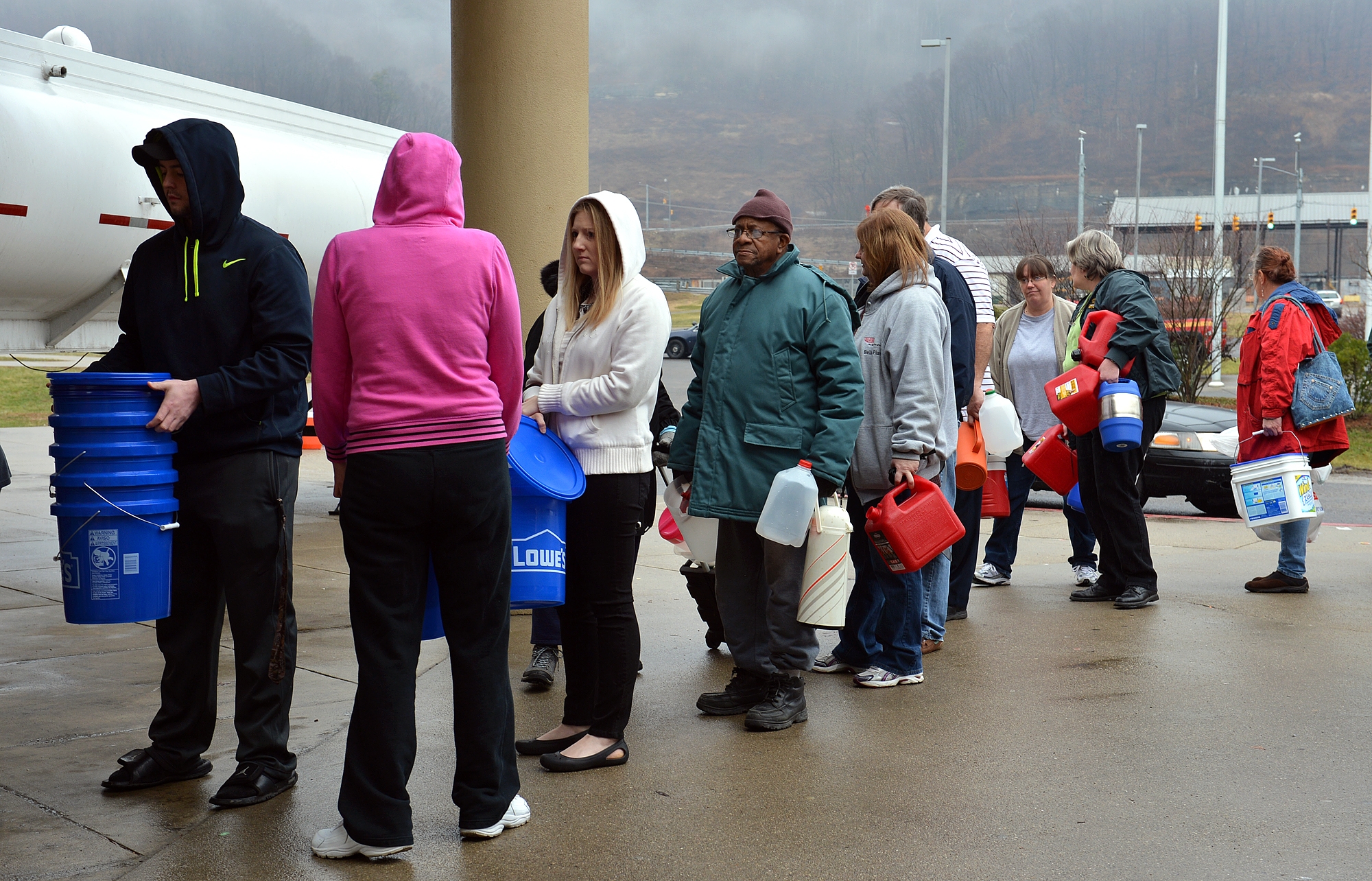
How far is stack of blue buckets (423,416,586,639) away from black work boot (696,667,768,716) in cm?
105

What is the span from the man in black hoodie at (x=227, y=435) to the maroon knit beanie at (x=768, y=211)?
1.65 meters

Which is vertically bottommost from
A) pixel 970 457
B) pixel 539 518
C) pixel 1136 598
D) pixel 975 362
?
pixel 1136 598

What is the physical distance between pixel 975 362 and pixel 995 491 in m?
1.40

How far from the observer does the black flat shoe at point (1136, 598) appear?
6.85m

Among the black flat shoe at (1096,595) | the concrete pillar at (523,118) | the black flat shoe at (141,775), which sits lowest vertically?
the black flat shoe at (1096,595)

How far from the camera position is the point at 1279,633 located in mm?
6203

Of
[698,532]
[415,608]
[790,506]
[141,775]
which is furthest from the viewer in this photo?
[698,532]

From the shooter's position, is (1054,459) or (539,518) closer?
(539,518)

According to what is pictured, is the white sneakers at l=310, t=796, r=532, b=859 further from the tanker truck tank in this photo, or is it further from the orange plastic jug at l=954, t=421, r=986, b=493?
the tanker truck tank

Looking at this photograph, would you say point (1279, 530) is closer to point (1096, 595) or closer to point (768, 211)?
point (1096, 595)

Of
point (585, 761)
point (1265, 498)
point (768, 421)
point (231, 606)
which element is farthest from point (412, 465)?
point (1265, 498)

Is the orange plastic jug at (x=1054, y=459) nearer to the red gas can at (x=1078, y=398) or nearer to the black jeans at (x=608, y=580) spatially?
the red gas can at (x=1078, y=398)

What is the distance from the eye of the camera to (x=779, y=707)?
4.80 m

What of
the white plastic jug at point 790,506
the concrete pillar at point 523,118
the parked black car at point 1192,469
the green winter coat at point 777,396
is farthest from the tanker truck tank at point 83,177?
the parked black car at point 1192,469
